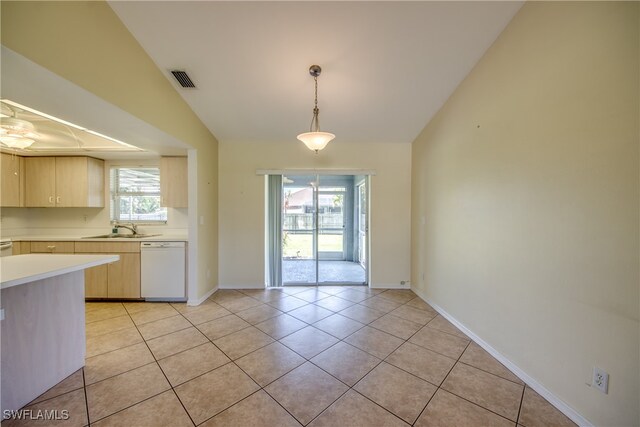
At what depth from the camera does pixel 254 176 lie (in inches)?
159

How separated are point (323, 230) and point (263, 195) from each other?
156cm

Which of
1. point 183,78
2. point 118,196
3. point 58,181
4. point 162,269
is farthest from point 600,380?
point 58,181

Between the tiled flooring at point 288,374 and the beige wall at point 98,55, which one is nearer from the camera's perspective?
the beige wall at point 98,55

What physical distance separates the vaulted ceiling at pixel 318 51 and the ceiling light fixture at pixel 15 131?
1.59m

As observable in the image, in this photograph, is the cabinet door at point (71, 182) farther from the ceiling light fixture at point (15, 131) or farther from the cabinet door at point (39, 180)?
the ceiling light fixture at point (15, 131)

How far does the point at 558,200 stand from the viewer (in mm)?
1612

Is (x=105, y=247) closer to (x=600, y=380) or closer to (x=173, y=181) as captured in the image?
(x=173, y=181)

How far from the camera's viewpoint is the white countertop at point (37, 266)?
1.36 meters

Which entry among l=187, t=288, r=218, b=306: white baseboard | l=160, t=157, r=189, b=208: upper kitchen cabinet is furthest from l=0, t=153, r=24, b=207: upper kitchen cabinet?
Answer: l=187, t=288, r=218, b=306: white baseboard

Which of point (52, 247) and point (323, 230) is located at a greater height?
point (323, 230)

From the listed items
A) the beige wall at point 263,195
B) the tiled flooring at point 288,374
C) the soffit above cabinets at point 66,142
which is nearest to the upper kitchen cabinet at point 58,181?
the soffit above cabinets at point 66,142

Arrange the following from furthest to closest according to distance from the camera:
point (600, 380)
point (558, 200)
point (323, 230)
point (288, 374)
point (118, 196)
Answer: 1. point (323, 230)
2. point (118, 196)
3. point (288, 374)
4. point (558, 200)
5. point (600, 380)

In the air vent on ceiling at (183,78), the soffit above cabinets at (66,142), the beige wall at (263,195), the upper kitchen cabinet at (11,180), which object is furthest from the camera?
the beige wall at (263,195)

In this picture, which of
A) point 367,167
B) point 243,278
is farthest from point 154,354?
point 367,167
